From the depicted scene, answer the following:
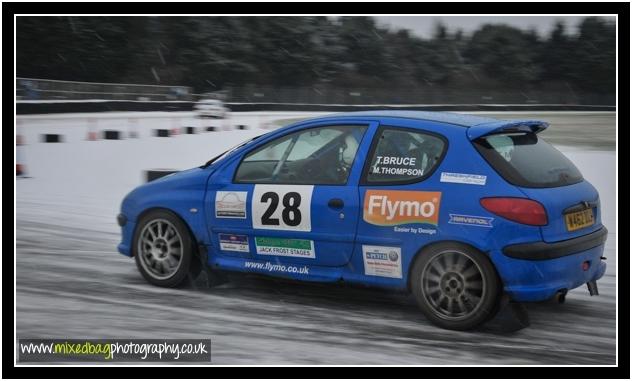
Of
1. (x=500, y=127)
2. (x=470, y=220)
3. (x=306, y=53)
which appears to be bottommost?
(x=470, y=220)

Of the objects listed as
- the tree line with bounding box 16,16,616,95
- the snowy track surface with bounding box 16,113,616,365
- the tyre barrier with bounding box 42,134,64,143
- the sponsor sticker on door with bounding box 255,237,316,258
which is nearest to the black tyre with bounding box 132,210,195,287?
the snowy track surface with bounding box 16,113,616,365

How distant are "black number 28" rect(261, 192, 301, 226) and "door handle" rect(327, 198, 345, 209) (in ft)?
0.86

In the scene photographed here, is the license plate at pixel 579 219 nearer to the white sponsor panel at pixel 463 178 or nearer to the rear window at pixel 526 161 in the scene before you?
the rear window at pixel 526 161

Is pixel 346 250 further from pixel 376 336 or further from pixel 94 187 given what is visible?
pixel 94 187

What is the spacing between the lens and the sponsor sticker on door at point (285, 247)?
220 inches

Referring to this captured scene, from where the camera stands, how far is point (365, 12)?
789cm

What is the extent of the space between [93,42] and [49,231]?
333cm

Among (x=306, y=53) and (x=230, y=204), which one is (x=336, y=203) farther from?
(x=306, y=53)

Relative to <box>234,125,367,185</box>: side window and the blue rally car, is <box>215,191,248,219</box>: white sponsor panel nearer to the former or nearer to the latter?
the blue rally car

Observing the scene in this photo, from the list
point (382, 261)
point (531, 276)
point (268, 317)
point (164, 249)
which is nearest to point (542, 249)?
point (531, 276)

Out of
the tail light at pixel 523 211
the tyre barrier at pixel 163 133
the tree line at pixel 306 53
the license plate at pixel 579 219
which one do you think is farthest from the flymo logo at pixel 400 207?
the tyre barrier at pixel 163 133

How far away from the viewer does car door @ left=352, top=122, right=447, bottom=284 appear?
5.17m

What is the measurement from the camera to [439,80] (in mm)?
10391

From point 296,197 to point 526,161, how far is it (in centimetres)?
163
